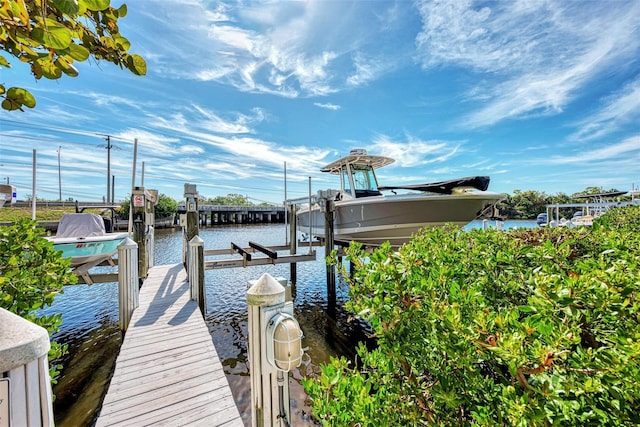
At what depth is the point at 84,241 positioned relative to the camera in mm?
5902

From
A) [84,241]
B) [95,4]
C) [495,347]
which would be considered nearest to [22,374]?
[95,4]

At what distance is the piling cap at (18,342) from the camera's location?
2.69 feet

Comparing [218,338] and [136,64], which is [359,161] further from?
[136,64]

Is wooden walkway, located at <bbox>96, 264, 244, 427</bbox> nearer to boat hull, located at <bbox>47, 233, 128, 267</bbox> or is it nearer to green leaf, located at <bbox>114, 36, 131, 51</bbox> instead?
boat hull, located at <bbox>47, 233, 128, 267</bbox>

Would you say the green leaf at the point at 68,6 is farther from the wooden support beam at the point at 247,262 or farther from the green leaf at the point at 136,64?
the wooden support beam at the point at 247,262

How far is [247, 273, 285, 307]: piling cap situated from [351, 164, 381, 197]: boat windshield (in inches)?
275

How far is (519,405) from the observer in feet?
2.54

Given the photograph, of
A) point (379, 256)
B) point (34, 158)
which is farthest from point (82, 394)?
point (34, 158)

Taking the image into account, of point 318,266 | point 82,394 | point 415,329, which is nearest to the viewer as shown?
point 415,329

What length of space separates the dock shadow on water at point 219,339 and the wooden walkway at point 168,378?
102cm

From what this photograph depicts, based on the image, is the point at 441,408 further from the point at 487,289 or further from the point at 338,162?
the point at 338,162

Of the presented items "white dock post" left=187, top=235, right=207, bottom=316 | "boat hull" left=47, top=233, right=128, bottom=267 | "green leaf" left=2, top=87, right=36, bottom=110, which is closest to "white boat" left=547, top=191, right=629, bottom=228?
"white dock post" left=187, top=235, right=207, bottom=316

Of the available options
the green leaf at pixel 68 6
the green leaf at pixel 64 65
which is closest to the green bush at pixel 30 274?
the green leaf at pixel 64 65

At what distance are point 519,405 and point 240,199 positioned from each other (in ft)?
225
